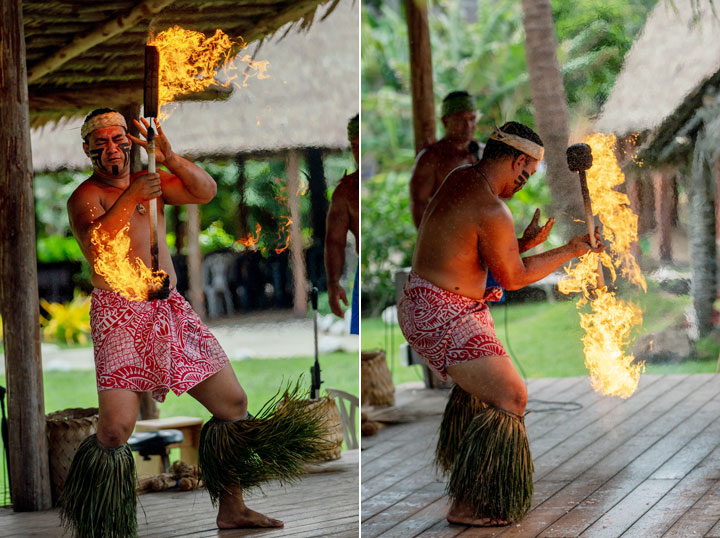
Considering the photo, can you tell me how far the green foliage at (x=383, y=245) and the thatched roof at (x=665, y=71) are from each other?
17.4 feet

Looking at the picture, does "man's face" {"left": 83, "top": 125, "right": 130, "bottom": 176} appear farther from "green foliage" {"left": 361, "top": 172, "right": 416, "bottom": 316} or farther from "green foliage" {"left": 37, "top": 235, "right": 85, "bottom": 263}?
"green foliage" {"left": 361, "top": 172, "right": 416, "bottom": 316}

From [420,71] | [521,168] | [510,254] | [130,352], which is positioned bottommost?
[130,352]

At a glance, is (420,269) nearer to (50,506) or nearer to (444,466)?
(444,466)

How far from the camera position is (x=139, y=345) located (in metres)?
3.03

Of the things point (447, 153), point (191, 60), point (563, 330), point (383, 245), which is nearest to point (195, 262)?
point (191, 60)

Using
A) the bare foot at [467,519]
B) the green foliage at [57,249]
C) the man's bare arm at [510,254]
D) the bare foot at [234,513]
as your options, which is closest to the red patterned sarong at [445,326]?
the man's bare arm at [510,254]

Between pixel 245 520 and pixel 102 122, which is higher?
pixel 102 122

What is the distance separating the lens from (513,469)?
338 cm

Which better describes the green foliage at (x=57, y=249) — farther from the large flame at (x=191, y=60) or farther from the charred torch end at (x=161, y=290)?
the large flame at (x=191, y=60)

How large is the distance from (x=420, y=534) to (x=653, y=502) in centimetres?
88

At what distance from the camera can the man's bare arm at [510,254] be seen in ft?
11.2

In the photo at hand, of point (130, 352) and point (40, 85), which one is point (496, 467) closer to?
point (130, 352)

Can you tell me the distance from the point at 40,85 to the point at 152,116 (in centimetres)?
51

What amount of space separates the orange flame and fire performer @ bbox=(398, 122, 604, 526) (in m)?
0.61
